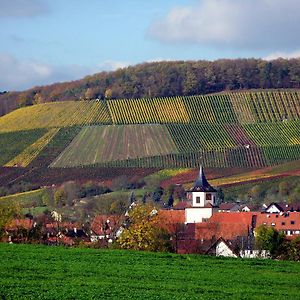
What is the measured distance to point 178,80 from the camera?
146 meters

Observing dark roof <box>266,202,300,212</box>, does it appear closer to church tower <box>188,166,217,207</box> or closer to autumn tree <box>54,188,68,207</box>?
church tower <box>188,166,217,207</box>

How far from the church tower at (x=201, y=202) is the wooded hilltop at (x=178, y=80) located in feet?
198

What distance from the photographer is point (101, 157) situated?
379ft

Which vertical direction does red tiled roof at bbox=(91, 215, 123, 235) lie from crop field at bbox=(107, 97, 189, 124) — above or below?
below

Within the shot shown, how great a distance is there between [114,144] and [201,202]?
128 feet

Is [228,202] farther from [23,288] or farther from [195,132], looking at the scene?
[23,288]

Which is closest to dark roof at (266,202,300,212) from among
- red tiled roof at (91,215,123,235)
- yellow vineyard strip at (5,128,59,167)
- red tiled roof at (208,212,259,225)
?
red tiled roof at (208,212,259,225)

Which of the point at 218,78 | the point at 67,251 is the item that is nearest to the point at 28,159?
the point at 218,78

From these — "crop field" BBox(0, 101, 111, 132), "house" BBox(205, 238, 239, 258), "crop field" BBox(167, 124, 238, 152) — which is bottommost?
"house" BBox(205, 238, 239, 258)

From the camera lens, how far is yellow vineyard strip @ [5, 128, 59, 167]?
4651 inches

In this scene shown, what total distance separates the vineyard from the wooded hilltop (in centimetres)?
559

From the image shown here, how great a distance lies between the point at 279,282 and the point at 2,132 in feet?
350

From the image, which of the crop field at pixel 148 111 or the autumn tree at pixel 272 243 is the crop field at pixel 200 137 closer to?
the crop field at pixel 148 111

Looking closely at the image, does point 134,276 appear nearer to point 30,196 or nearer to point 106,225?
point 106,225
